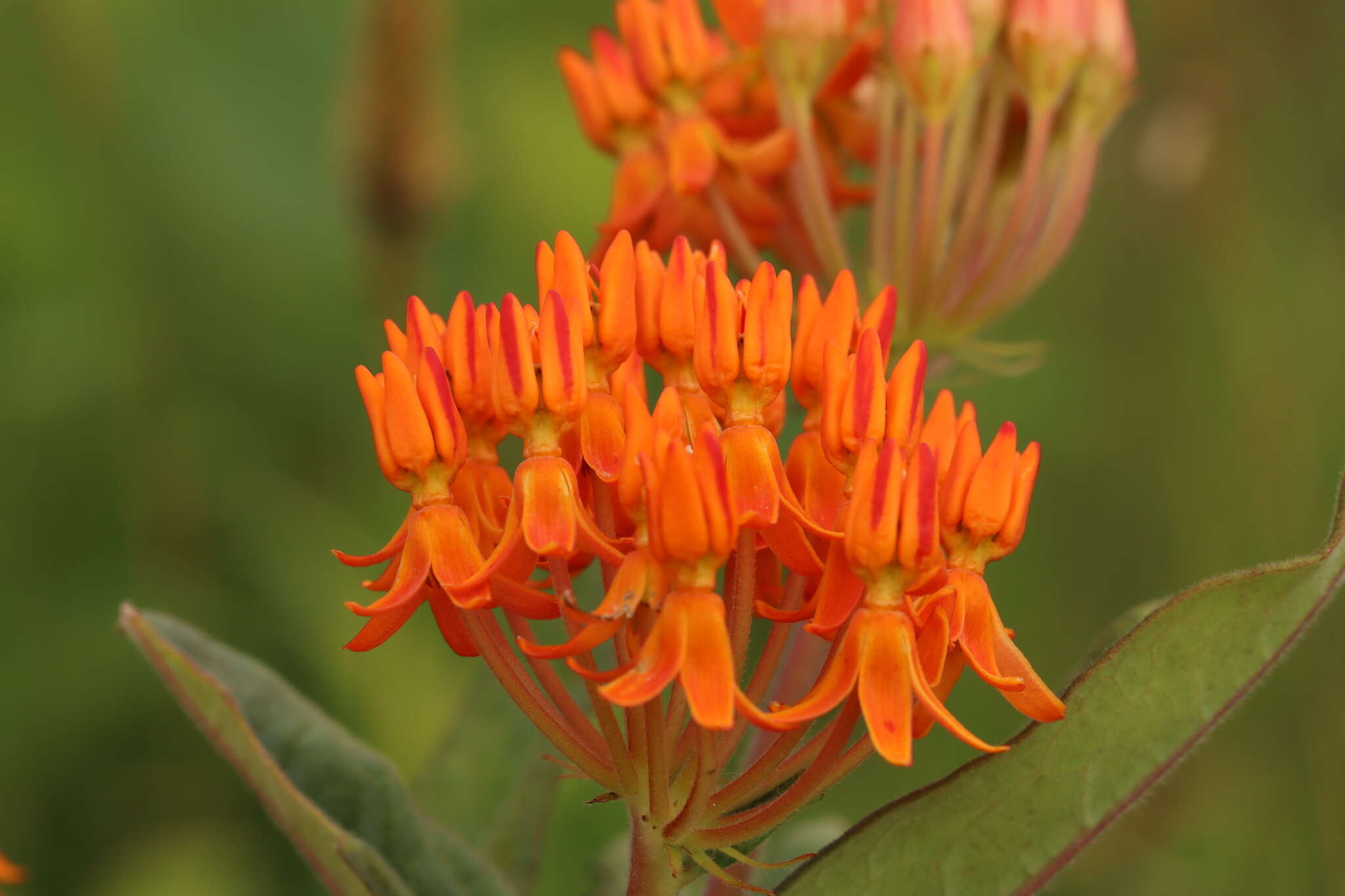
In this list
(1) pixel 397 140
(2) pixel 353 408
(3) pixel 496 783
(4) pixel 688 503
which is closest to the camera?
(4) pixel 688 503

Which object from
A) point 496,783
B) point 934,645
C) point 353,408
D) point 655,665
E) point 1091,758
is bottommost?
point 353,408

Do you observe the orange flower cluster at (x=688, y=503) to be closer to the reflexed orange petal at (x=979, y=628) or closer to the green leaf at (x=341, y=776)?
the reflexed orange petal at (x=979, y=628)

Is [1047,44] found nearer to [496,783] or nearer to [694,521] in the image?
[694,521]

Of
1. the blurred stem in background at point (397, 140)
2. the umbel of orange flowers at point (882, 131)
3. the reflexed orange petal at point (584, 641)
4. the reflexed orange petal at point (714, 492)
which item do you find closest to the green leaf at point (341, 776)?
the reflexed orange petal at point (584, 641)

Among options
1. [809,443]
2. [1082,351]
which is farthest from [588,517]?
[1082,351]

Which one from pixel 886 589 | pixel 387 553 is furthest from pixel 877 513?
pixel 387 553

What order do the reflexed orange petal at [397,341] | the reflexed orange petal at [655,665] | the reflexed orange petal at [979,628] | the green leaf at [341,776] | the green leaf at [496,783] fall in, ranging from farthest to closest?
the green leaf at [496,783] → the green leaf at [341,776] → the reflexed orange petal at [397,341] → the reflexed orange petal at [979,628] → the reflexed orange petal at [655,665]

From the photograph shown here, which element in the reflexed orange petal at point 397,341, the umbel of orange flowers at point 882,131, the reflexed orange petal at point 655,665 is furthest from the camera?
the umbel of orange flowers at point 882,131
